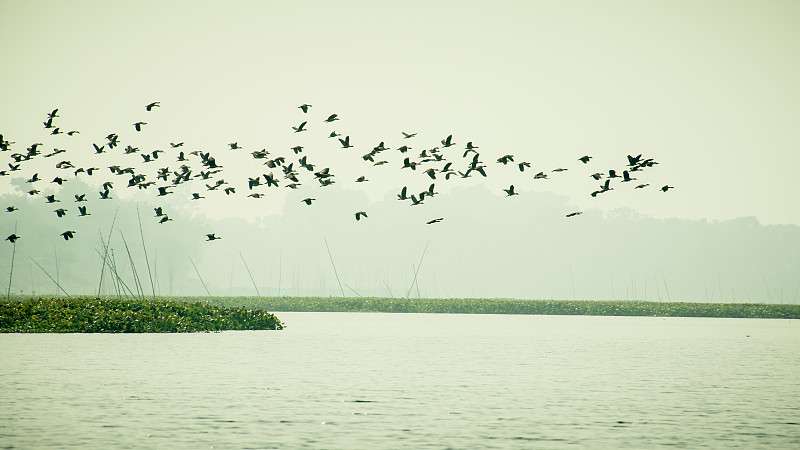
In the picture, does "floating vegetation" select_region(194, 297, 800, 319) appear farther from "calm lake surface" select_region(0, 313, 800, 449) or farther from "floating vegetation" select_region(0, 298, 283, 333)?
"calm lake surface" select_region(0, 313, 800, 449)

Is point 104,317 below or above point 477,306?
below

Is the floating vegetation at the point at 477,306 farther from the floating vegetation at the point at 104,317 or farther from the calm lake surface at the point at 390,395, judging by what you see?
the calm lake surface at the point at 390,395

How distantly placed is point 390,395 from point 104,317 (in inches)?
711

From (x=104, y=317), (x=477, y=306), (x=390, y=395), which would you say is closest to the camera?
(x=390, y=395)

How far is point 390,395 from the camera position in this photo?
14.0 m

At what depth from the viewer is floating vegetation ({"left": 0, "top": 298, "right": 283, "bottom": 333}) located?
2875cm

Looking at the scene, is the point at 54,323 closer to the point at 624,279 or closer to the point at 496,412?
the point at 496,412

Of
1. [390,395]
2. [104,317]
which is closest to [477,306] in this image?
[104,317]

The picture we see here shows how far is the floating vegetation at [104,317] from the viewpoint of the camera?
28.8m

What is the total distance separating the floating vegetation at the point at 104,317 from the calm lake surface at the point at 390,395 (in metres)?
3.03

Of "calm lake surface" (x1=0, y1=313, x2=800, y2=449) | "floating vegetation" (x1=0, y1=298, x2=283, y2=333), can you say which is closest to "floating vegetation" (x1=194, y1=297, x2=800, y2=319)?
"floating vegetation" (x1=0, y1=298, x2=283, y2=333)

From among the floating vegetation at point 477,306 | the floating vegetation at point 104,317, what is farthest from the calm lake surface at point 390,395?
the floating vegetation at point 477,306

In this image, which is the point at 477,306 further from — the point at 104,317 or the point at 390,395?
the point at 390,395

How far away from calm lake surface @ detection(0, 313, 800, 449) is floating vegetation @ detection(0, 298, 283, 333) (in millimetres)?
3033
